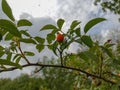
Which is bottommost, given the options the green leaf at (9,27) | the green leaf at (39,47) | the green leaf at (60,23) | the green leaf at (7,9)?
the green leaf at (39,47)

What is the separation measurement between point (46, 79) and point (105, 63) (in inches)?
1189

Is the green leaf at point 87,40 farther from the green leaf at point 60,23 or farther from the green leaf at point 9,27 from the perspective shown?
the green leaf at point 9,27

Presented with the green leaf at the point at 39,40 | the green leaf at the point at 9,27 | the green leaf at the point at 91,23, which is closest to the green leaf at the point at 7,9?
the green leaf at the point at 9,27

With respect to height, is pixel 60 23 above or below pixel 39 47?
above

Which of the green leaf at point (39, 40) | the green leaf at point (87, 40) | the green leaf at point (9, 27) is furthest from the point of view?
the green leaf at point (39, 40)

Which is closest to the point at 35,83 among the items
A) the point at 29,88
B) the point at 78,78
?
the point at 29,88

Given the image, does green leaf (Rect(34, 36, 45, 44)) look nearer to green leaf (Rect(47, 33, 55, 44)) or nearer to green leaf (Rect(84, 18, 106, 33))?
green leaf (Rect(47, 33, 55, 44))

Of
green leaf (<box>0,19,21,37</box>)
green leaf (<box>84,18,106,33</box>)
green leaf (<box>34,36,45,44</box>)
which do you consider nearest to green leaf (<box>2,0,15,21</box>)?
green leaf (<box>0,19,21,37</box>)

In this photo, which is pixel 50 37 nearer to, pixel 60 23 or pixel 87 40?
pixel 60 23

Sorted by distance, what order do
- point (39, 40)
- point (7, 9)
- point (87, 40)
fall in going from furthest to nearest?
point (39, 40) < point (87, 40) < point (7, 9)

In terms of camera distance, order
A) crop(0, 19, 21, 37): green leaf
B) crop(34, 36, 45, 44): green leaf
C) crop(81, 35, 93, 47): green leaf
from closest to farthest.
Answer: crop(0, 19, 21, 37): green leaf, crop(81, 35, 93, 47): green leaf, crop(34, 36, 45, 44): green leaf

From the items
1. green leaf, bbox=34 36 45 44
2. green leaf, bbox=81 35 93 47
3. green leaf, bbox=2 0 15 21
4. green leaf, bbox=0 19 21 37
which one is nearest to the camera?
green leaf, bbox=0 19 21 37

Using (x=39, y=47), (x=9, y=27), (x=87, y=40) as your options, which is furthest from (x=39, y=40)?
(x=9, y=27)

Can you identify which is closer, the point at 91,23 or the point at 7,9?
the point at 7,9
